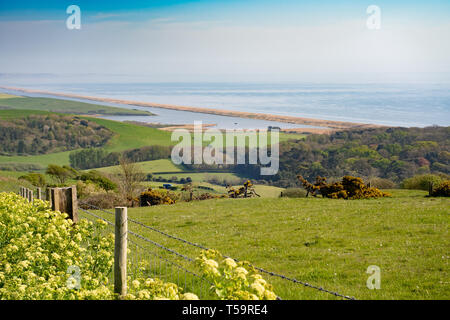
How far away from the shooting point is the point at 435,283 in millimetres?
8352

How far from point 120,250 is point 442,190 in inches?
903

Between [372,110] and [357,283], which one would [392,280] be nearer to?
[357,283]

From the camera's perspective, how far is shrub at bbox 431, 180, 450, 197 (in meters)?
23.8

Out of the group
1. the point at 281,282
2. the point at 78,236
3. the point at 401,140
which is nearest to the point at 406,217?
the point at 281,282

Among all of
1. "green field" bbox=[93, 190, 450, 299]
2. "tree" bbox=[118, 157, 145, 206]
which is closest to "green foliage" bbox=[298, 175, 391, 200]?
"green field" bbox=[93, 190, 450, 299]

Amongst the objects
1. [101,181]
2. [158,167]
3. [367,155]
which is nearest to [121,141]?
[158,167]

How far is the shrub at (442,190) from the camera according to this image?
78.2 ft

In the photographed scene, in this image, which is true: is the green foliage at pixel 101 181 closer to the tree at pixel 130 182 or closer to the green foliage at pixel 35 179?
the tree at pixel 130 182

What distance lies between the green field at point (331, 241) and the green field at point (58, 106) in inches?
4251

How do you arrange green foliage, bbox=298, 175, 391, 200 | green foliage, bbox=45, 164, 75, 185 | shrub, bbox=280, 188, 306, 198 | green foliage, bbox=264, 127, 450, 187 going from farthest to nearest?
→ 1. green foliage, bbox=264, 127, 450, 187
2. green foliage, bbox=45, 164, 75, 185
3. shrub, bbox=280, 188, 306, 198
4. green foliage, bbox=298, 175, 391, 200

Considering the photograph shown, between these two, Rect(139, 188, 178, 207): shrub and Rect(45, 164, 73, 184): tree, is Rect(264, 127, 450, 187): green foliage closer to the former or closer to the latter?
Rect(45, 164, 73, 184): tree

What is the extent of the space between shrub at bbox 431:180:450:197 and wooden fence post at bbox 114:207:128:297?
22.6 metres

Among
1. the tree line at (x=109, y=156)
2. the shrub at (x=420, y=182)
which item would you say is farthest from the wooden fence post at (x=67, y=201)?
the tree line at (x=109, y=156)

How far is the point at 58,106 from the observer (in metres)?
140
